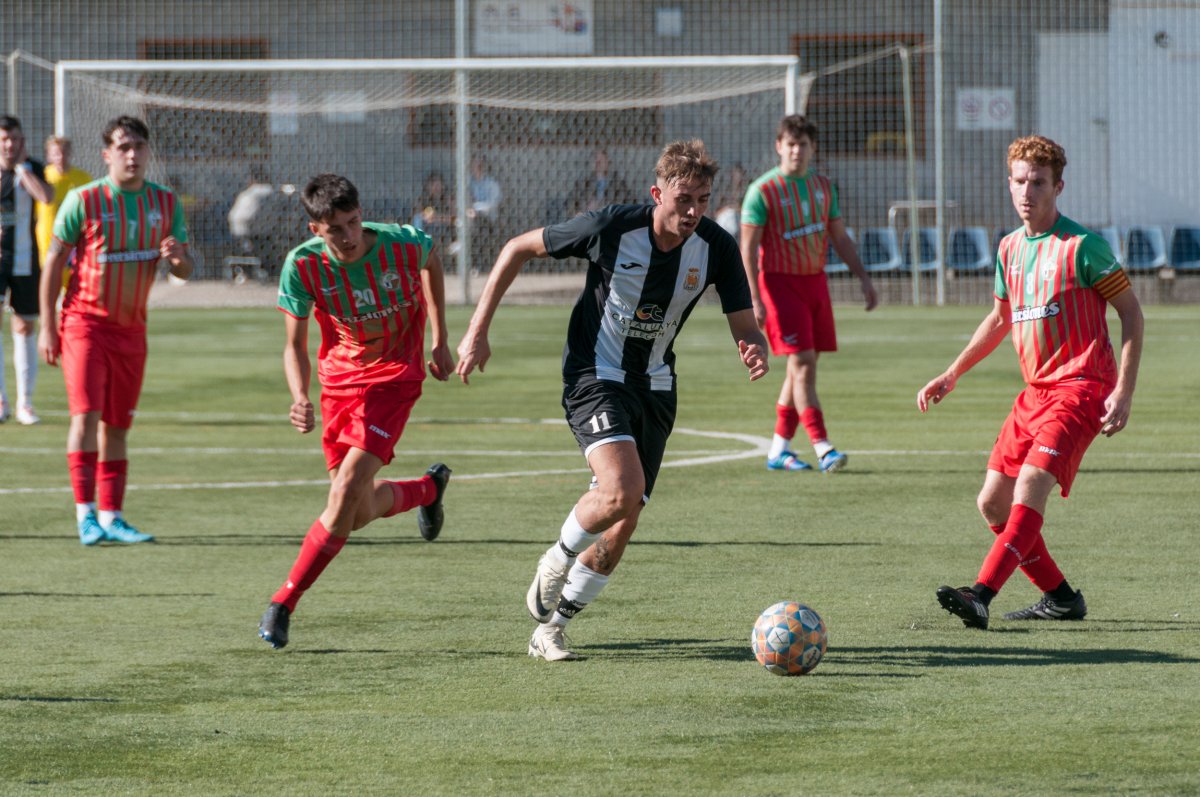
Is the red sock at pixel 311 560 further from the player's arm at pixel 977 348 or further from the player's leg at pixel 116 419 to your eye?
the player's leg at pixel 116 419

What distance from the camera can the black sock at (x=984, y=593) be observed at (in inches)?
250

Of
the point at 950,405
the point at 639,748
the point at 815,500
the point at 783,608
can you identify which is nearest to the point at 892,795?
the point at 639,748

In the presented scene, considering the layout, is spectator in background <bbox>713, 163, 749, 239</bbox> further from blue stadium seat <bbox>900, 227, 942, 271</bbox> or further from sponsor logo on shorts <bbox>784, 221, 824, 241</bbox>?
sponsor logo on shorts <bbox>784, 221, 824, 241</bbox>

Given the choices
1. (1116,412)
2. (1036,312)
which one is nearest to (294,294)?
(1036,312)

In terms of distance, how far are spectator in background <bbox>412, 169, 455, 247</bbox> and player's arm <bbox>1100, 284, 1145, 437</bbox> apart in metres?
21.8

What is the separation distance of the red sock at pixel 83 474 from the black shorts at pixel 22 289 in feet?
18.9

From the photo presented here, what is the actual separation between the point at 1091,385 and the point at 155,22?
27.2m

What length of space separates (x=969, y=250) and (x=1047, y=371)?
21171mm

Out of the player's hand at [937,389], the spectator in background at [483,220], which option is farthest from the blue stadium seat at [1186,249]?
the player's hand at [937,389]

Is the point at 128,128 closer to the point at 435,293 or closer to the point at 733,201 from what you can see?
the point at 435,293

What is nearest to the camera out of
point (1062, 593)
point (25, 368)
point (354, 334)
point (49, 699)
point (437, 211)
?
point (49, 699)

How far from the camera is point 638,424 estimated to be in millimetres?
6250

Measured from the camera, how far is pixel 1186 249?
90.1 feet

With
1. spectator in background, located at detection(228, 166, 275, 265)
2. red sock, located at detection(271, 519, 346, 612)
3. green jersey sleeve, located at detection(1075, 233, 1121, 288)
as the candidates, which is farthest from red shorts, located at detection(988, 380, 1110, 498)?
spectator in background, located at detection(228, 166, 275, 265)
